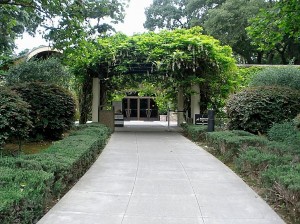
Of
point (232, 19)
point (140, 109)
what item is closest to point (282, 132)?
point (232, 19)

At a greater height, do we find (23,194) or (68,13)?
(68,13)

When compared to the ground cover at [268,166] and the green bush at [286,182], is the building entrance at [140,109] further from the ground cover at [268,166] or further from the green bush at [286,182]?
the green bush at [286,182]

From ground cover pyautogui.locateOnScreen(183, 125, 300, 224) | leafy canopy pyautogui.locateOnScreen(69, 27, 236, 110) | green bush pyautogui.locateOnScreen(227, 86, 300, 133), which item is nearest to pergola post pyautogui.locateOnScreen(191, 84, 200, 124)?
leafy canopy pyautogui.locateOnScreen(69, 27, 236, 110)

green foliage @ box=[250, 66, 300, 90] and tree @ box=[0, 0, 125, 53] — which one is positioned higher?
tree @ box=[0, 0, 125, 53]

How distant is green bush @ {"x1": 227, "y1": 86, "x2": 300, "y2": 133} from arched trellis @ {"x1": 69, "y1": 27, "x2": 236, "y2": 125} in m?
4.21

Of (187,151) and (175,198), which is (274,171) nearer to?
(175,198)

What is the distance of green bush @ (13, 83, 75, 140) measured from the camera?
10.9 metres

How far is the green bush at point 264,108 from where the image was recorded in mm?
11930

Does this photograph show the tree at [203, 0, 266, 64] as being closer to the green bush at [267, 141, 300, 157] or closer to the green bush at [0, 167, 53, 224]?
the green bush at [267, 141, 300, 157]

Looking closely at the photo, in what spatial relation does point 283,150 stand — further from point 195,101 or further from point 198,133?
point 195,101

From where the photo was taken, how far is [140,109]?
37.8 metres

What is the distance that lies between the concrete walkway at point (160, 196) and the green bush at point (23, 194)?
277 millimetres

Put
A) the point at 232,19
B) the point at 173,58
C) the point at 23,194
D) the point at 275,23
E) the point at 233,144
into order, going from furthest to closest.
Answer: the point at 232,19 < the point at 173,58 < the point at 275,23 < the point at 233,144 < the point at 23,194

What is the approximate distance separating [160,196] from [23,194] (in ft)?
8.00
